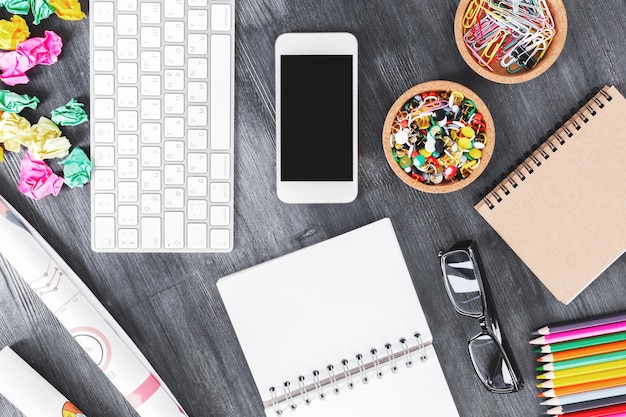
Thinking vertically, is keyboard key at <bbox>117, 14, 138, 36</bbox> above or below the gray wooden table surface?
above

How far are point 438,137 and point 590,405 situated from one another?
0.50 metres

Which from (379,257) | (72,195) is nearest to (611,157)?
(379,257)

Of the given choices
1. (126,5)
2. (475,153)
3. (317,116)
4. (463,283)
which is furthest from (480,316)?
(126,5)

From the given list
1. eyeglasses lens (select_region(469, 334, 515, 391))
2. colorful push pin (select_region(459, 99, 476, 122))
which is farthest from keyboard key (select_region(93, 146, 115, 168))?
eyeglasses lens (select_region(469, 334, 515, 391))

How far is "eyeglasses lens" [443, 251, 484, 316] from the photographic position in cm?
88

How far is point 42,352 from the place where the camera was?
2.97 feet

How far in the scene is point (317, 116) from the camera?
2.78ft

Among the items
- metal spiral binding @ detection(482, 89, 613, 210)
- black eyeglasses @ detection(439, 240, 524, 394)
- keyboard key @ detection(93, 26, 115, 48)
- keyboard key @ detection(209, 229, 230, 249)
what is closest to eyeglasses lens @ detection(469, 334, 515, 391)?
black eyeglasses @ detection(439, 240, 524, 394)

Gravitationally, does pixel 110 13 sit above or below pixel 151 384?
above

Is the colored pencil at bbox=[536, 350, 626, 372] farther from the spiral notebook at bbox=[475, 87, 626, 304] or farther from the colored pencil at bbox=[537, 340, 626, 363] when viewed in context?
the spiral notebook at bbox=[475, 87, 626, 304]

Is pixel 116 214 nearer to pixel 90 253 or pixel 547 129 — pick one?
pixel 90 253

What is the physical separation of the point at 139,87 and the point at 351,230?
0.40m

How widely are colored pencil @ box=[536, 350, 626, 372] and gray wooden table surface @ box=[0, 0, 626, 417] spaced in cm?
3

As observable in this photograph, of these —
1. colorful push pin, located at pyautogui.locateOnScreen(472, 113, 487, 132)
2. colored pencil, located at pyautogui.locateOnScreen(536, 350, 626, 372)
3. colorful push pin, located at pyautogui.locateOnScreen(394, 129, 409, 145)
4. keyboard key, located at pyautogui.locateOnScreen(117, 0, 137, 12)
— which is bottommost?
colored pencil, located at pyautogui.locateOnScreen(536, 350, 626, 372)
